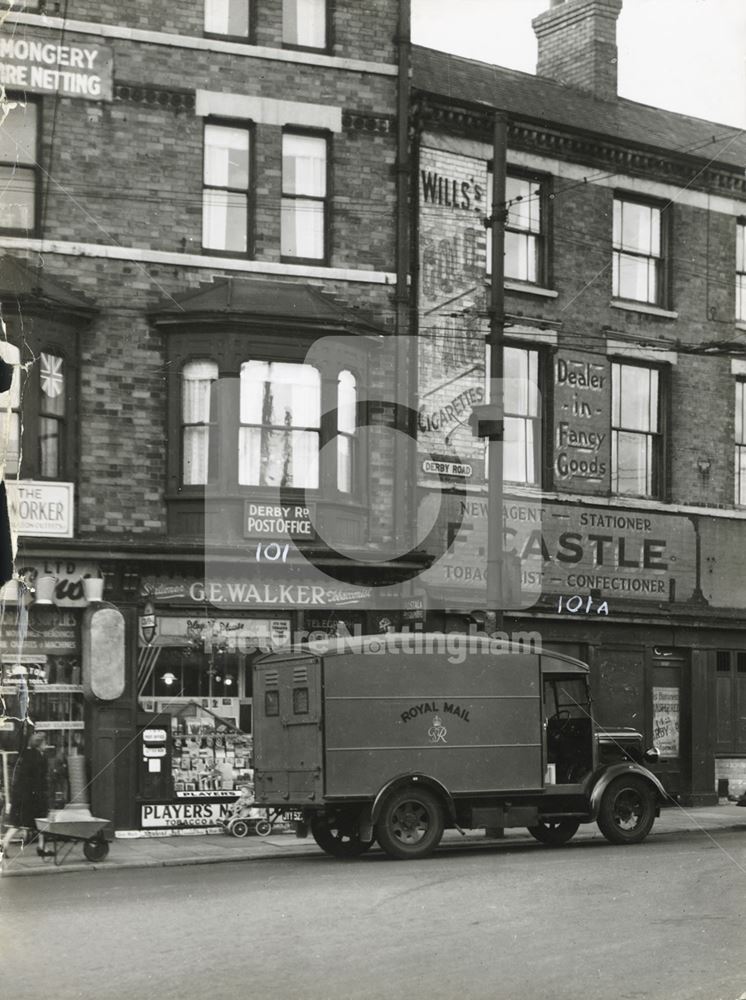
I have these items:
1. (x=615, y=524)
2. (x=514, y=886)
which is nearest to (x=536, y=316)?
(x=615, y=524)

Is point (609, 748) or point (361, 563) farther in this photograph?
point (361, 563)

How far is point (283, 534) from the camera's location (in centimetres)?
2072

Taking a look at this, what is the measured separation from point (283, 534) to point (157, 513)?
1.78 meters

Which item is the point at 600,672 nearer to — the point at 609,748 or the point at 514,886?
the point at 609,748

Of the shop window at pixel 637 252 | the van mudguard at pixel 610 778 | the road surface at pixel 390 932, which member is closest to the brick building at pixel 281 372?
the shop window at pixel 637 252

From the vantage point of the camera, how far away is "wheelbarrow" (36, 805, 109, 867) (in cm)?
1614

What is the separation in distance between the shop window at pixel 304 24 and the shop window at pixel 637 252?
20.5 ft

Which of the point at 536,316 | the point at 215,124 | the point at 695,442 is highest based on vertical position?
the point at 215,124

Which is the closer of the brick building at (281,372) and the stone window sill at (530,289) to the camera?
the brick building at (281,372)

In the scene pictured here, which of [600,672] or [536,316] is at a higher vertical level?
[536,316]

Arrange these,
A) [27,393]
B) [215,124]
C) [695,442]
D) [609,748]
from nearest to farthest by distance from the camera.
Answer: [609,748] → [27,393] → [215,124] → [695,442]

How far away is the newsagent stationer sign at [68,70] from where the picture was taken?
1983cm

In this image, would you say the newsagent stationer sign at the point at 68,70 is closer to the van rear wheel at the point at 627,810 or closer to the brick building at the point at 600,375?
the brick building at the point at 600,375

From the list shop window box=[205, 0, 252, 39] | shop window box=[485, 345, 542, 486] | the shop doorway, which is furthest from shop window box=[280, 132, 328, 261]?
the shop doorway
